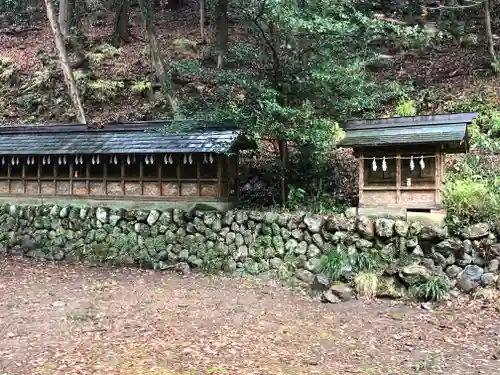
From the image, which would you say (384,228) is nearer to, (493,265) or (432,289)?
(432,289)

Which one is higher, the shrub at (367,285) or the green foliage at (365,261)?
the green foliage at (365,261)

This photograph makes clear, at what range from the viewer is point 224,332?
7.61m

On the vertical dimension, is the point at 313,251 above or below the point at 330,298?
above

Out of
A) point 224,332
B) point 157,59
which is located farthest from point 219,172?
point 157,59

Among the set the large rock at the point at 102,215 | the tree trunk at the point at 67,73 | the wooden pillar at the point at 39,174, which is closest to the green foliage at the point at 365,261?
the large rock at the point at 102,215

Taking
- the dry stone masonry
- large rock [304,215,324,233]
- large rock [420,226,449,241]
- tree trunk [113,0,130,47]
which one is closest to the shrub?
the dry stone masonry

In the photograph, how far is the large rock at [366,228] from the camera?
1023cm

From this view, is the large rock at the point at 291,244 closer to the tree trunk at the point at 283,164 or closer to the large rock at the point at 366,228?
the tree trunk at the point at 283,164

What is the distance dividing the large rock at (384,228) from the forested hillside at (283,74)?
1.37 metres

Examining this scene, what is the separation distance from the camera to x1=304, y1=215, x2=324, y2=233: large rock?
1066 centimetres

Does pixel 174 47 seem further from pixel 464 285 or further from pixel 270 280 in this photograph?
pixel 464 285

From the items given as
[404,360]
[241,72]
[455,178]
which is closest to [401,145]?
[455,178]

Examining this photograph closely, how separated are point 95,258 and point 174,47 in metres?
15.5

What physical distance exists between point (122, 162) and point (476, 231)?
29.7 feet
